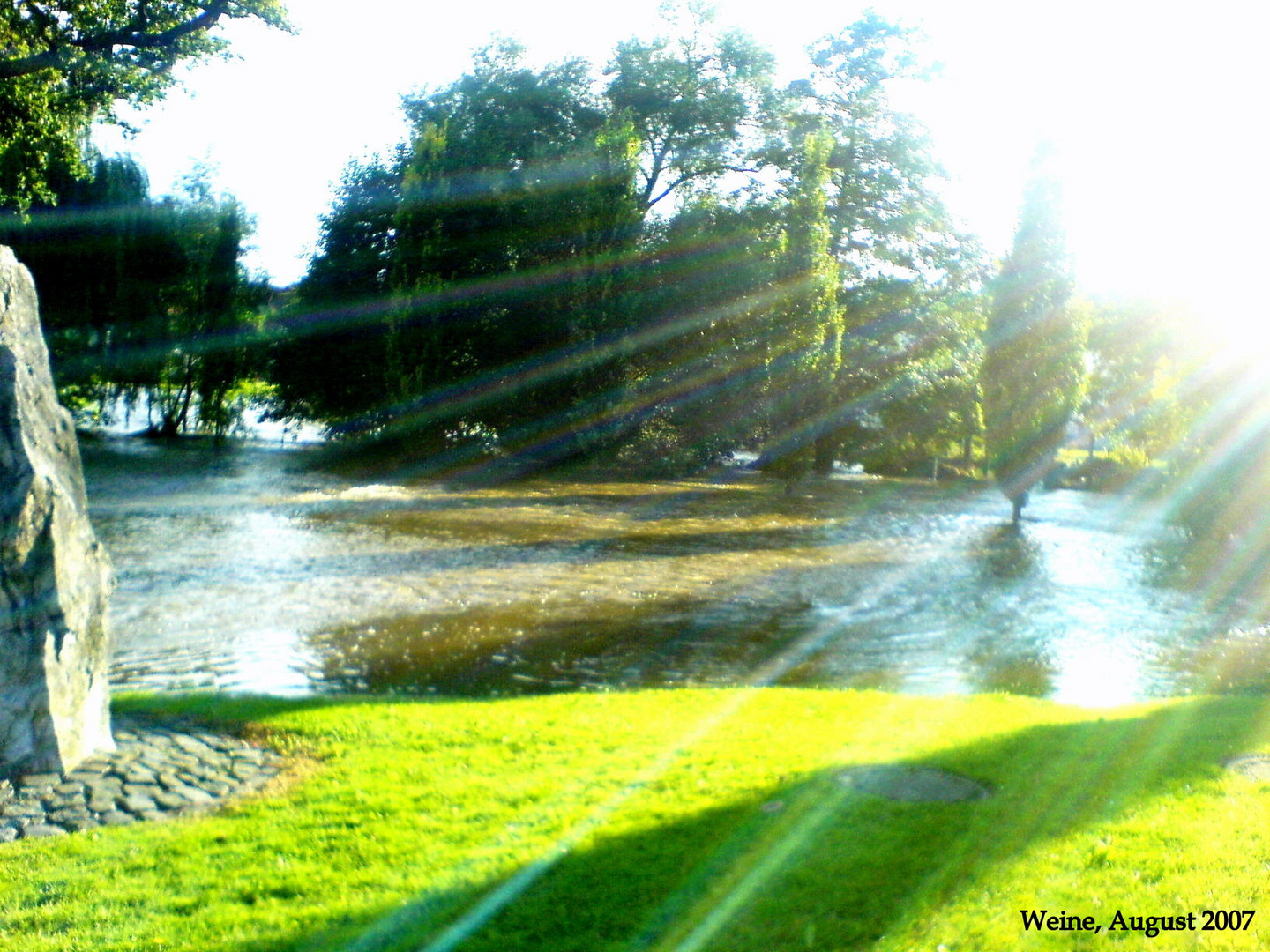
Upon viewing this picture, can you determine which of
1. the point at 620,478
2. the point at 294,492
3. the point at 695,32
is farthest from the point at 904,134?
the point at 294,492

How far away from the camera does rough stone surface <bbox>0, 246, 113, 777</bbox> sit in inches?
267

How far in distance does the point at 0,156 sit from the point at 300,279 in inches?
502

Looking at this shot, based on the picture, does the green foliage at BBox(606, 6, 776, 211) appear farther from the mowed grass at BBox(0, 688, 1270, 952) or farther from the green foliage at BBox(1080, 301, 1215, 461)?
the mowed grass at BBox(0, 688, 1270, 952)

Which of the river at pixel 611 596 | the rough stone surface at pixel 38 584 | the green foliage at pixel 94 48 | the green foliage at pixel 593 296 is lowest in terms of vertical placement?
the river at pixel 611 596

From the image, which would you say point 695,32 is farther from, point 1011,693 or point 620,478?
point 1011,693

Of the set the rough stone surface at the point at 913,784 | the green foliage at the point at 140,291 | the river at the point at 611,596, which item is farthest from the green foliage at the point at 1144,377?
the green foliage at the point at 140,291

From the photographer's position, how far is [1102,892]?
4.89 meters

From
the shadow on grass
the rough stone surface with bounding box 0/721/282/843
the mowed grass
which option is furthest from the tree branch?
the shadow on grass

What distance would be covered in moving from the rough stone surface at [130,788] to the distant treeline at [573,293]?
97.2ft

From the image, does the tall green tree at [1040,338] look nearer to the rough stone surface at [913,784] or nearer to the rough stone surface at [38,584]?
the rough stone surface at [913,784]

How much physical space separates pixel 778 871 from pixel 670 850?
61 centimetres

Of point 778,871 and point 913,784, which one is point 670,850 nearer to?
point 778,871

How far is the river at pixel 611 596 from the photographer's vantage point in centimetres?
1221

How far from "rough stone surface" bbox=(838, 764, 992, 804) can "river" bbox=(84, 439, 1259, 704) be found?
15.8 ft
